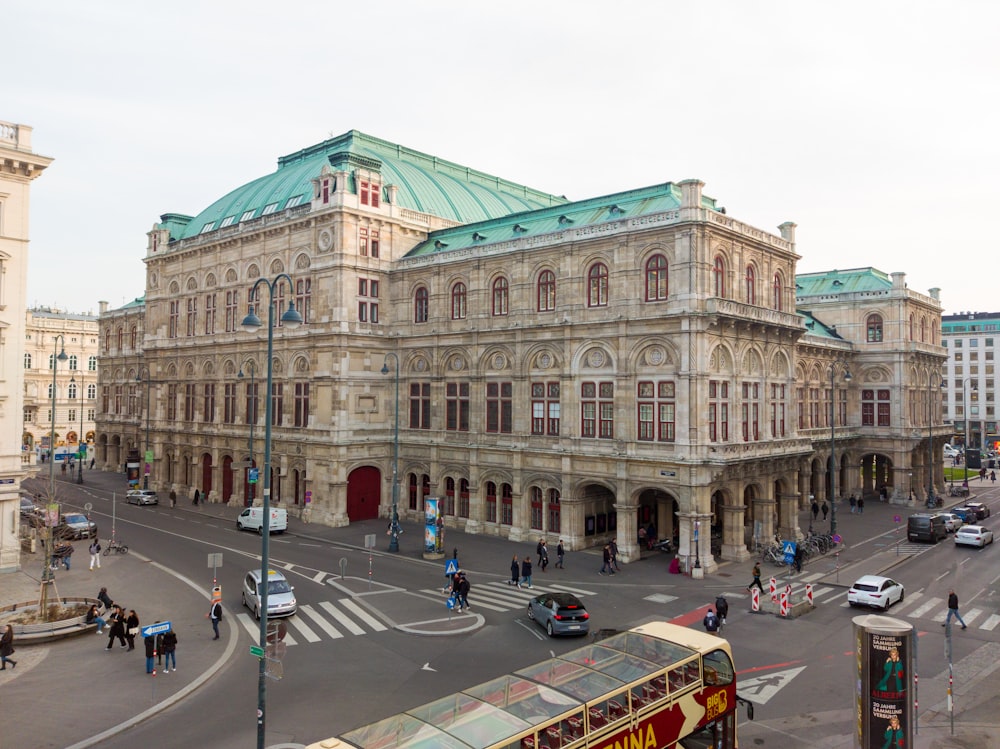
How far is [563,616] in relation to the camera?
81.5 ft

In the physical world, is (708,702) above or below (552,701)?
below

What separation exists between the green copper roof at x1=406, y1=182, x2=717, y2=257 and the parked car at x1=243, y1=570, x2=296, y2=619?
2499cm

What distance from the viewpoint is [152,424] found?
66.3m

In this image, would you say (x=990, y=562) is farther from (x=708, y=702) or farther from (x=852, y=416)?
(x=708, y=702)

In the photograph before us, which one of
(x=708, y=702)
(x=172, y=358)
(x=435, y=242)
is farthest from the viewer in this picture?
(x=172, y=358)

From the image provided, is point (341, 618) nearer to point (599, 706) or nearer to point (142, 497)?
point (599, 706)

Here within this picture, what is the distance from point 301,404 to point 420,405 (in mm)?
9100

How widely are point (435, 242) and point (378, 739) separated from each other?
4370 cm

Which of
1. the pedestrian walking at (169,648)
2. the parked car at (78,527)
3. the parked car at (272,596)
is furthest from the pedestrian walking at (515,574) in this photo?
the parked car at (78,527)

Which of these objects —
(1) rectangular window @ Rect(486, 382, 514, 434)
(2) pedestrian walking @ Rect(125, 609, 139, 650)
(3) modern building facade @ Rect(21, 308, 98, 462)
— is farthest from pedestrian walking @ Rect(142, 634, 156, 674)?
(3) modern building facade @ Rect(21, 308, 98, 462)

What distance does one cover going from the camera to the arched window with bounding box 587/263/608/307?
39969 millimetres

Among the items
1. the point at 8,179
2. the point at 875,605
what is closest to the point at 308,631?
the point at 875,605

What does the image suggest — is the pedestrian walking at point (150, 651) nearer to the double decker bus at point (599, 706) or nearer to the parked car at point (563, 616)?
the double decker bus at point (599, 706)

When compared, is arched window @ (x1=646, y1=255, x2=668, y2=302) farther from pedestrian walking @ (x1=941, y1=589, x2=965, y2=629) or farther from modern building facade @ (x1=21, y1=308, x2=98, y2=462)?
modern building facade @ (x1=21, y1=308, x2=98, y2=462)
